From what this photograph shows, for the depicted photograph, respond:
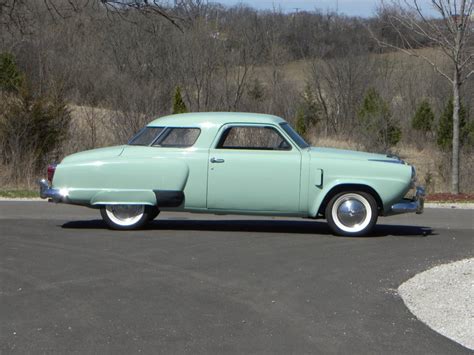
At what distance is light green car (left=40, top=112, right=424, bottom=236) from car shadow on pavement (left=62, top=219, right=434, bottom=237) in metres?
0.48

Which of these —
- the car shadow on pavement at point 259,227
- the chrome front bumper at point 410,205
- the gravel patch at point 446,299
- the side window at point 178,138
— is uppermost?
the side window at point 178,138

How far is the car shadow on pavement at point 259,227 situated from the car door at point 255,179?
0.64 metres

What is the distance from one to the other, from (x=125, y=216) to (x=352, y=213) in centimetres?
301

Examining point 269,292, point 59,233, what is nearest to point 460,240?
point 269,292

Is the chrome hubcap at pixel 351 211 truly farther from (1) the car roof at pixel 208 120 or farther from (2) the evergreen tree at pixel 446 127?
(2) the evergreen tree at pixel 446 127

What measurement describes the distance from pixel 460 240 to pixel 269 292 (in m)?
4.31

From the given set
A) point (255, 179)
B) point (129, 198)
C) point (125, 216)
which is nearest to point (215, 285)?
point (255, 179)

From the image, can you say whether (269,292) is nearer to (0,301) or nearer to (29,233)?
(0,301)

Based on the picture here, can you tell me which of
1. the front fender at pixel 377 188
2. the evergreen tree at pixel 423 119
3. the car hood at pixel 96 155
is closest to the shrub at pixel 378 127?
the evergreen tree at pixel 423 119

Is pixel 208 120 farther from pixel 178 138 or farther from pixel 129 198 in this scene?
pixel 129 198

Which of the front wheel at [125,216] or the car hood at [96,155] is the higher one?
the car hood at [96,155]

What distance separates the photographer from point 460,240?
1145cm

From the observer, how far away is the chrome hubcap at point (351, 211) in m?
11.3

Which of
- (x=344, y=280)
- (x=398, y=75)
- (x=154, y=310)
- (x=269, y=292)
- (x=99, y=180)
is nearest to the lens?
(x=154, y=310)
